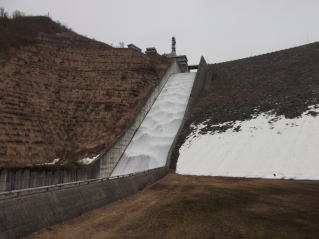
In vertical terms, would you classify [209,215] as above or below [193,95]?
below

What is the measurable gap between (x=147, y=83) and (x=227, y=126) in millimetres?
11641

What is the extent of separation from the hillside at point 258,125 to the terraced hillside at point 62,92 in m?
6.09

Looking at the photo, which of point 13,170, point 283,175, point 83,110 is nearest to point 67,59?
point 83,110

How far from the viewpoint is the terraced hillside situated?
23641 millimetres

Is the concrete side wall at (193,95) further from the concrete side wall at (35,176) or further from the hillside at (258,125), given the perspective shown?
the concrete side wall at (35,176)

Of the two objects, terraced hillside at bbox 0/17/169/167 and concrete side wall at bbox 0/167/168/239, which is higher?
terraced hillside at bbox 0/17/169/167

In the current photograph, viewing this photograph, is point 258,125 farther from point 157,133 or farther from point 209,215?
point 209,215

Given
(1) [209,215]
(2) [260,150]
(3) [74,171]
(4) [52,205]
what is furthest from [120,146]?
(1) [209,215]

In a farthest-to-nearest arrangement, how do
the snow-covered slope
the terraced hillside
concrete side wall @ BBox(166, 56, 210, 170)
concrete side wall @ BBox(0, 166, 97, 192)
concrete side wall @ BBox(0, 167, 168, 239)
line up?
the terraced hillside → concrete side wall @ BBox(166, 56, 210, 170) → the snow-covered slope → concrete side wall @ BBox(0, 166, 97, 192) → concrete side wall @ BBox(0, 167, 168, 239)

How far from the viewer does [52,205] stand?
35.1 feet

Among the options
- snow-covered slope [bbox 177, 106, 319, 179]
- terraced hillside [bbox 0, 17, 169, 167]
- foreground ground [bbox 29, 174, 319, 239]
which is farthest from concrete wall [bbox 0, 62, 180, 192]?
foreground ground [bbox 29, 174, 319, 239]

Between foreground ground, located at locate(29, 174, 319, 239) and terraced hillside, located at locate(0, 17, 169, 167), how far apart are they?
10.3m

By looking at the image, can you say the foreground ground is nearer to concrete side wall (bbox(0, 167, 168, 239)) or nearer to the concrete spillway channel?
concrete side wall (bbox(0, 167, 168, 239))

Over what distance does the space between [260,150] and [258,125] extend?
11.7ft
